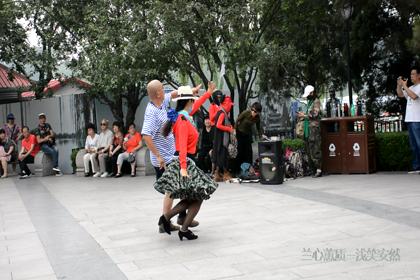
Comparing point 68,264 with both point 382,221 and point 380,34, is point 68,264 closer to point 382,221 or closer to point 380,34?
point 382,221

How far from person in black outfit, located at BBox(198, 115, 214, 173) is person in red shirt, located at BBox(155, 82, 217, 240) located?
610cm

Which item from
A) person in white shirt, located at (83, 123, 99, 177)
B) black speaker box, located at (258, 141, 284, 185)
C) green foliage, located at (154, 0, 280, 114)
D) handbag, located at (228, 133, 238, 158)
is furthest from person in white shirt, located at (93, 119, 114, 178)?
black speaker box, located at (258, 141, 284, 185)

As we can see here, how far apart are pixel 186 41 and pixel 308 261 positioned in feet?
29.0

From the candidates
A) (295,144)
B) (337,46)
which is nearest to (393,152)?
(295,144)

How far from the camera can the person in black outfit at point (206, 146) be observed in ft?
41.7

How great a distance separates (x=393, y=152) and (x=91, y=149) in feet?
24.4

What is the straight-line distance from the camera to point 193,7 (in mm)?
12852

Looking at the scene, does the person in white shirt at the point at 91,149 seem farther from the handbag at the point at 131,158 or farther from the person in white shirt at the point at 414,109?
the person in white shirt at the point at 414,109

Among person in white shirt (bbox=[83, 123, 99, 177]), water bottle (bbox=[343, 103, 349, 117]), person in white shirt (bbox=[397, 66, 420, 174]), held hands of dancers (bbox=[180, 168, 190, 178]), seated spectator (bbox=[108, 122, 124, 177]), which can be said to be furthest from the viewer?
person in white shirt (bbox=[83, 123, 99, 177])

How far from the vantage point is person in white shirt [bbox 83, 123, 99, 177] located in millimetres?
14914

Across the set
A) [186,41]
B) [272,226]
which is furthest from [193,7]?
[272,226]

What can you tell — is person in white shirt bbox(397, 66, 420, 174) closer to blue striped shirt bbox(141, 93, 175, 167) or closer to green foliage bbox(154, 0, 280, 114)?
green foliage bbox(154, 0, 280, 114)

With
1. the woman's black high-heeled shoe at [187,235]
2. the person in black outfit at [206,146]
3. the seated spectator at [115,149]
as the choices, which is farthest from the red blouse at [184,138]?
the seated spectator at [115,149]

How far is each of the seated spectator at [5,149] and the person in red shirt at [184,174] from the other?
1107 cm
